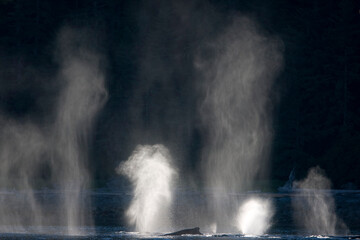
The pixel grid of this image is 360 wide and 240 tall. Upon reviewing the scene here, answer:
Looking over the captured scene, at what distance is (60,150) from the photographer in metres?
61.8

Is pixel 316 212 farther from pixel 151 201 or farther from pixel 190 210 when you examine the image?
pixel 151 201

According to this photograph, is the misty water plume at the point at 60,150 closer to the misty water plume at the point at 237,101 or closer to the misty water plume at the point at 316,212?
the misty water plume at the point at 237,101

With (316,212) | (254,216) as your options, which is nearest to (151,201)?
(254,216)

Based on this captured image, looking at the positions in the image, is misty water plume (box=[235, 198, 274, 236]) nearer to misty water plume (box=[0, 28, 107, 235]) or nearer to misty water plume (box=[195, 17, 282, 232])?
misty water plume (box=[0, 28, 107, 235])

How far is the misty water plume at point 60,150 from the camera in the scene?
41469 millimetres

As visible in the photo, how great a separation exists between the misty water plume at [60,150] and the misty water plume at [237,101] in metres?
10.7

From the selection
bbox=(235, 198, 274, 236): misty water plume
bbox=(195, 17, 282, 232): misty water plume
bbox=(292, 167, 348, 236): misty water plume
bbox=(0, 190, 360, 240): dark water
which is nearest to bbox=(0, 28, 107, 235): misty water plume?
bbox=(0, 190, 360, 240): dark water

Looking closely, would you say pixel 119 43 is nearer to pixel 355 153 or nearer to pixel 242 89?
pixel 242 89

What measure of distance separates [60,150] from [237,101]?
15863 millimetres

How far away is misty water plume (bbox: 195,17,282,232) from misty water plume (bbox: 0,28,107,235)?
419 inches

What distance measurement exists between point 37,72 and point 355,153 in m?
31.7

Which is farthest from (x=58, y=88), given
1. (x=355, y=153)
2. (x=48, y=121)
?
(x=355, y=153)

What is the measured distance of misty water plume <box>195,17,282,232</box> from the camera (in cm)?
6073

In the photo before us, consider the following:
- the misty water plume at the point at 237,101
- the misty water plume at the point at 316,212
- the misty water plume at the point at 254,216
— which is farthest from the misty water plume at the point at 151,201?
the misty water plume at the point at 237,101
